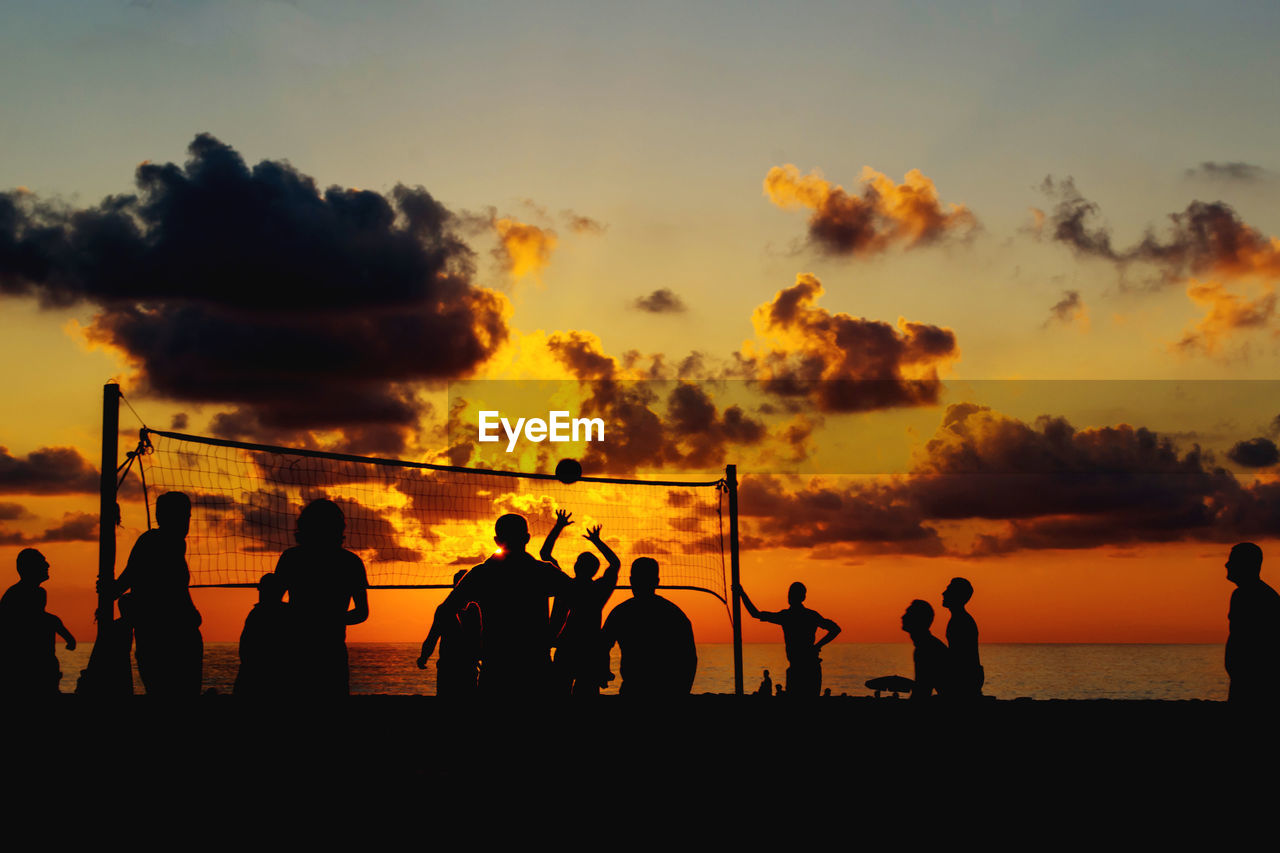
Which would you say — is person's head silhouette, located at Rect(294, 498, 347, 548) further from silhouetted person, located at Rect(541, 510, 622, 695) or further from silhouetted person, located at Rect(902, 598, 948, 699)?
silhouetted person, located at Rect(902, 598, 948, 699)

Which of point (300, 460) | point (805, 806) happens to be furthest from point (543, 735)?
point (300, 460)

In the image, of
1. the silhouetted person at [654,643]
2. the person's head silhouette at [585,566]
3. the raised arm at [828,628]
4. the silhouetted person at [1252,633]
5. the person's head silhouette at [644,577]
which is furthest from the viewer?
the raised arm at [828,628]

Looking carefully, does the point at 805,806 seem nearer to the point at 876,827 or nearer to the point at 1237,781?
the point at 876,827

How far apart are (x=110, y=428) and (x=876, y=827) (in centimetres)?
806

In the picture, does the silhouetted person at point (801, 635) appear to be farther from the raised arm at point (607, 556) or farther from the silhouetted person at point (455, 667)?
the silhouetted person at point (455, 667)

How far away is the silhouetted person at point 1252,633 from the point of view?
7203 mm

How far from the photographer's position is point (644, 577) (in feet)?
21.1

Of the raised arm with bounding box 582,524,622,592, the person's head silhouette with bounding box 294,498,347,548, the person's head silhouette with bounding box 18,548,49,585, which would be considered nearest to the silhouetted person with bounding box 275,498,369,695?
the person's head silhouette with bounding box 294,498,347,548

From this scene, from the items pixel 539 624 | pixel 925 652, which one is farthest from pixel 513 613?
pixel 925 652

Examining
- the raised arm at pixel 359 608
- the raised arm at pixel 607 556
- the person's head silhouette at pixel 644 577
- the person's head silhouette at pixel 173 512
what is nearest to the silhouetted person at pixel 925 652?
the raised arm at pixel 607 556

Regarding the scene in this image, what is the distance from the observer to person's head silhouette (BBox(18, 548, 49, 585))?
885 cm

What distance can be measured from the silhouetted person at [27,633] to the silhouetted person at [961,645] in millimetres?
7133

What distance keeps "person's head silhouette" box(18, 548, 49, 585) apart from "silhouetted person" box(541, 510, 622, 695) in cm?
421

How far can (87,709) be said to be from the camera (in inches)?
353
